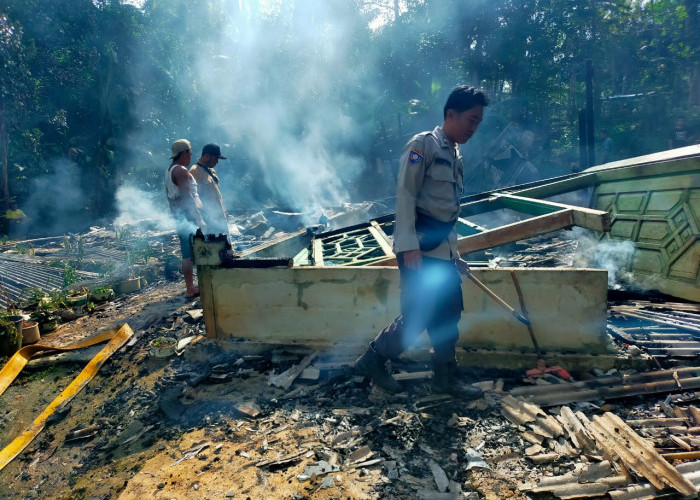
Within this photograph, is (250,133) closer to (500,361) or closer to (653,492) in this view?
(500,361)

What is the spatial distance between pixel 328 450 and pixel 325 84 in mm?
24124

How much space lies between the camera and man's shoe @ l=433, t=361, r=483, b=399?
321 centimetres

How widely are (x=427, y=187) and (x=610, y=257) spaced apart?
4.71 metres

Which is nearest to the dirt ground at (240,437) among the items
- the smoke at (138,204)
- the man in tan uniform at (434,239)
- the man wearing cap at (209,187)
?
the man in tan uniform at (434,239)

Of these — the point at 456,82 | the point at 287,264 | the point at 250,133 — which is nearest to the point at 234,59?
the point at 250,133

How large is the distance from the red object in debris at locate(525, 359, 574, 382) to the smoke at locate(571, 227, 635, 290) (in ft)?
8.83

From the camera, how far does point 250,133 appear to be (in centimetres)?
2219

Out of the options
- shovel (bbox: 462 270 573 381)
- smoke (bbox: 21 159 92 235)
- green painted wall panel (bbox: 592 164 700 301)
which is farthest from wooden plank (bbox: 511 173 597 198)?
smoke (bbox: 21 159 92 235)

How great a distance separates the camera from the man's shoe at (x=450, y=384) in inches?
127

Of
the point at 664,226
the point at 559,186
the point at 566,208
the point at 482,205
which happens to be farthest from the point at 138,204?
the point at 664,226

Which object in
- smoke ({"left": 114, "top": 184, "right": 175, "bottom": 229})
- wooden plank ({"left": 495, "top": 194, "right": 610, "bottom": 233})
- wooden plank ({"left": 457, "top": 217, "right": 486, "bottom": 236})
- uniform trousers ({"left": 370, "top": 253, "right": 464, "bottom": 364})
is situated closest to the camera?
uniform trousers ({"left": 370, "top": 253, "right": 464, "bottom": 364})

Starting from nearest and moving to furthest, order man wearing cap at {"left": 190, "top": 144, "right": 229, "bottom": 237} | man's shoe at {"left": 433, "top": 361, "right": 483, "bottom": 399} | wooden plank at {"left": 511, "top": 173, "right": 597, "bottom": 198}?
man's shoe at {"left": 433, "top": 361, "right": 483, "bottom": 399}
man wearing cap at {"left": 190, "top": 144, "right": 229, "bottom": 237}
wooden plank at {"left": 511, "top": 173, "right": 597, "bottom": 198}

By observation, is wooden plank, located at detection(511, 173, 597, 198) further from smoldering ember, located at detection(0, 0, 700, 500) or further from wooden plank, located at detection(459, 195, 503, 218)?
wooden plank, located at detection(459, 195, 503, 218)

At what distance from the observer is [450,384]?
3.24m
